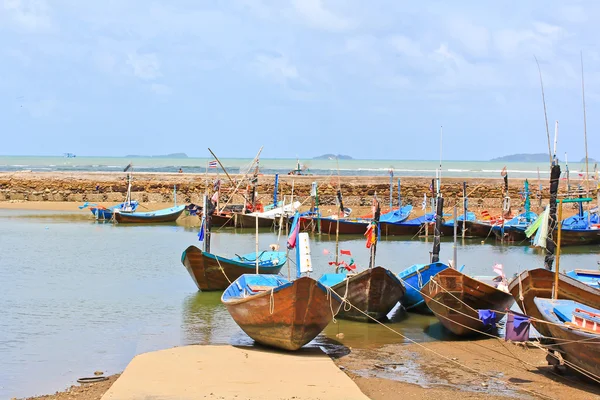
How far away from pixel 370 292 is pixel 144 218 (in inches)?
1058

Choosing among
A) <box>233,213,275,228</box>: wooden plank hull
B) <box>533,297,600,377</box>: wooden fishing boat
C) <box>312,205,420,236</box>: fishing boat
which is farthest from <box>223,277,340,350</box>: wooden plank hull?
<box>233,213,275,228</box>: wooden plank hull

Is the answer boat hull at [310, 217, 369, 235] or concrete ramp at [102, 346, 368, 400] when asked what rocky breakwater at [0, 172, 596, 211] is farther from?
concrete ramp at [102, 346, 368, 400]

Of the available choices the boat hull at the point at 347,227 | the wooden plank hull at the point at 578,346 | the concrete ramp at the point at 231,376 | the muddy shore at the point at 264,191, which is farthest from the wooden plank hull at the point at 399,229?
the wooden plank hull at the point at 578,346

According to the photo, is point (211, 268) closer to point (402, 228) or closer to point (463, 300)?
point (463, 300)

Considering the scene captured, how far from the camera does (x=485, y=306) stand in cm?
1496

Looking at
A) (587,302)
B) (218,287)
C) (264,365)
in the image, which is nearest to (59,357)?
(264,365)

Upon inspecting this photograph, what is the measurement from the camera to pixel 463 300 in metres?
14.8

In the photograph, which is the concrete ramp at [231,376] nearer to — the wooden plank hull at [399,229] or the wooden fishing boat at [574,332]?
the wooden fishing boat at [574,332]

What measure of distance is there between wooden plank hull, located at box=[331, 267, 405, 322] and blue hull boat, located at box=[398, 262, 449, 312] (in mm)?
978

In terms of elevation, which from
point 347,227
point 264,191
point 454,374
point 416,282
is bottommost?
point 454,374

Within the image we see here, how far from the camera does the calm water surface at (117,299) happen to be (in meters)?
13.3

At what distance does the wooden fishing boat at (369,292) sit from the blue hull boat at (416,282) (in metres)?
0.91

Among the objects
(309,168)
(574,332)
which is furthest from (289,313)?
(309,168)

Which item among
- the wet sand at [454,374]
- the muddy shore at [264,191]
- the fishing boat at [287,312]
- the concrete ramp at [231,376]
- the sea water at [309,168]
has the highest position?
the sea water at [309,168]
